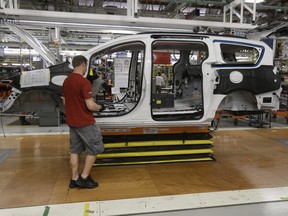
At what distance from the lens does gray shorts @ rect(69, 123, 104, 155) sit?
10.5 ft

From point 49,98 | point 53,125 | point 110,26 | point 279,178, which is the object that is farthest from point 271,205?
point 53,125

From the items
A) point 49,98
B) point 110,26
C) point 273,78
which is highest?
point 110,26

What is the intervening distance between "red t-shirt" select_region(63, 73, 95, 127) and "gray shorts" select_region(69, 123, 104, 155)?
0.30 feet

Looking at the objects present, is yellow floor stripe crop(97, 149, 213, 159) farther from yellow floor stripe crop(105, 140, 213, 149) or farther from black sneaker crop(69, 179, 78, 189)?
black sneaker crop(69, 179, 78, 189)

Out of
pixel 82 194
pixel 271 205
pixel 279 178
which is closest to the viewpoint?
pixel 271 205

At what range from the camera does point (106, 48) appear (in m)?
A: 3.88

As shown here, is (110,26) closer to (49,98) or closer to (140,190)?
(49,98)

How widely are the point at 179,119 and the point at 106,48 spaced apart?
5.13 feet

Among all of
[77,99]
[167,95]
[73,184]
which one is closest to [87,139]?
[77,99]

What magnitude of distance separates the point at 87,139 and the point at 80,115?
32 centimetres

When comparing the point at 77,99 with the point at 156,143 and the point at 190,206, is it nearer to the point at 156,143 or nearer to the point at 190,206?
the point at 156,143

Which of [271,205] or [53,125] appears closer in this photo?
[271,205]

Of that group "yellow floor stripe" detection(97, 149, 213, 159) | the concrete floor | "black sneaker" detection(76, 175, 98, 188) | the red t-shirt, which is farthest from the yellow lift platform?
the concrete floor

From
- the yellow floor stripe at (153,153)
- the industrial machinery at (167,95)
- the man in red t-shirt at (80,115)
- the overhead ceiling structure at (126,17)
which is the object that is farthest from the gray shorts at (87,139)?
the overhead ceiling structure at (126,17)
